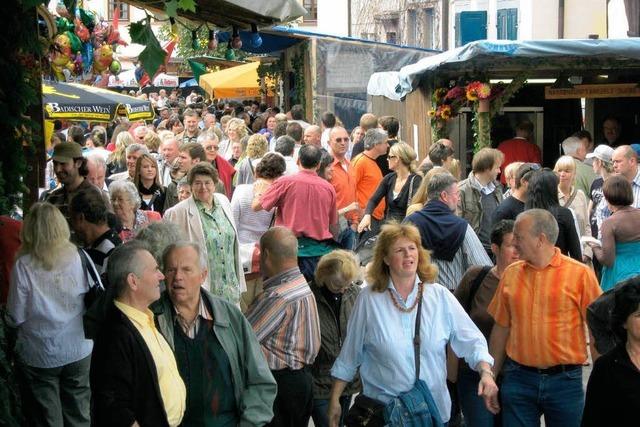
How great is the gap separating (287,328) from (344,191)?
642cm

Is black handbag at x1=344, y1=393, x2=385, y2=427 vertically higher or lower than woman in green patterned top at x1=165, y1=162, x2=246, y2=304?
lower

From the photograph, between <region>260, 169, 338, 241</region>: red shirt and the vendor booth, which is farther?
the vendor booth

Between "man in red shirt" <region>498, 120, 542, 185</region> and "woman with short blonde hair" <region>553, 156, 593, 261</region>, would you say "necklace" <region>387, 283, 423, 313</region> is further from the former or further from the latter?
"man in red shirt" <region>498, 120, 542, 185</region>

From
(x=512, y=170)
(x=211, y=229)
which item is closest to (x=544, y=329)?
(x=211, y=229)

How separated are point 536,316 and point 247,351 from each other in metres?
1.85

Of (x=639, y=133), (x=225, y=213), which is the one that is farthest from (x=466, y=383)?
(x=639, y=133)

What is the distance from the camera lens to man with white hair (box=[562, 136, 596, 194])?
42.5 ft

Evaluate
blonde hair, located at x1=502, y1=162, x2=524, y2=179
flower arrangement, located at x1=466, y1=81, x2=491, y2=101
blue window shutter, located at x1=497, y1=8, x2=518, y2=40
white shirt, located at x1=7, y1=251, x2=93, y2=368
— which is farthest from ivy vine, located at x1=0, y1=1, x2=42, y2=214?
blue window shutter, located at x1=497, y1=8, x2=518, y2=40

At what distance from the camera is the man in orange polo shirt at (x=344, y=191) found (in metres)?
12.1

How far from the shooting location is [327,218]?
10742mm

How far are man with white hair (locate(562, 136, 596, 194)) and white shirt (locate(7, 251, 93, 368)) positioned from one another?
6859 millimetres

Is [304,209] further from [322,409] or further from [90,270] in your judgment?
[90,270]

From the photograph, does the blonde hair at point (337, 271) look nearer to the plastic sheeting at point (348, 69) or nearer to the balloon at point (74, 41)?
the balloon at point (74, 41)

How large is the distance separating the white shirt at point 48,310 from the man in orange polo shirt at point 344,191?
468 centimetres
